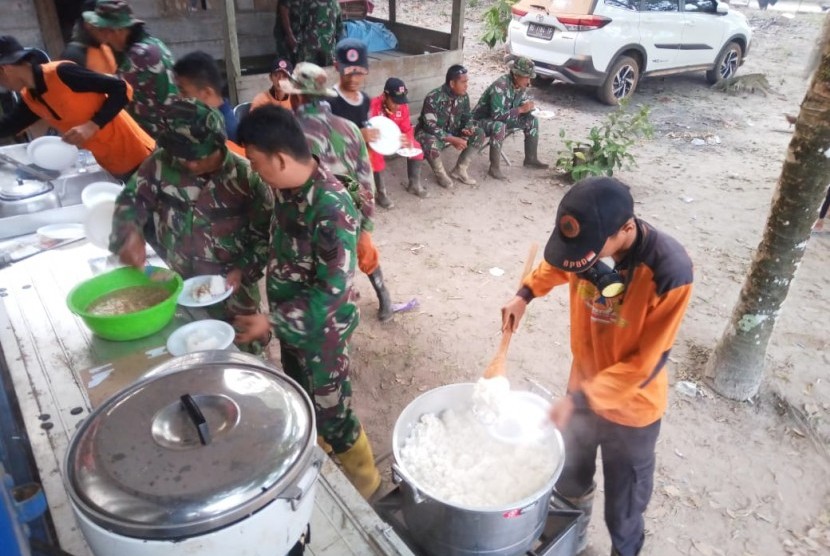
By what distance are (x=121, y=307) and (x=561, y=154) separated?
639 cm

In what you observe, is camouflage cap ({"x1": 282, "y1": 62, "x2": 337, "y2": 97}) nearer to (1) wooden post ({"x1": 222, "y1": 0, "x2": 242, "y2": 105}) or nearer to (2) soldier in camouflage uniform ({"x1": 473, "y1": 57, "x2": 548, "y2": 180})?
(1) wooden post ({"x1": 222, "y1": 0, "x2": 242, "y2": 105})

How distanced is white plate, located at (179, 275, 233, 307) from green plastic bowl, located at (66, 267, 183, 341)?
0.18ft

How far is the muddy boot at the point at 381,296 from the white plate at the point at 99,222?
193cm

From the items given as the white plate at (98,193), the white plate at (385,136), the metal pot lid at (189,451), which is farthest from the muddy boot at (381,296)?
the metal pot lid at (189,451)

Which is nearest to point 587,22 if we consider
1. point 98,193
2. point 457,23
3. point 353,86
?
point 457,23

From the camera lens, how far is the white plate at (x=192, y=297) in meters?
2.27

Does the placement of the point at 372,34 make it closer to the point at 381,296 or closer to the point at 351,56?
the point at 351,56

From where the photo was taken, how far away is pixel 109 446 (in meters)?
1.23

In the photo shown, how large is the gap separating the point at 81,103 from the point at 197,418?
9.81ft

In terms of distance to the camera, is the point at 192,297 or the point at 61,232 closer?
the point at 192,297

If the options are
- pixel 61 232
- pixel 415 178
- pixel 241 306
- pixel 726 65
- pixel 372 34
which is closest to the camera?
pixel 61 232

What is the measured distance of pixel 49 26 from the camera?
648 centimetres

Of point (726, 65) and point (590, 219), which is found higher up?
point (590, 219)

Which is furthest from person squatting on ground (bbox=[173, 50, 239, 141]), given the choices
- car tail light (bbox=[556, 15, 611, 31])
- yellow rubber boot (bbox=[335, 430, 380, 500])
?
car tail light (bbox=[556, 15, 611, 31])
